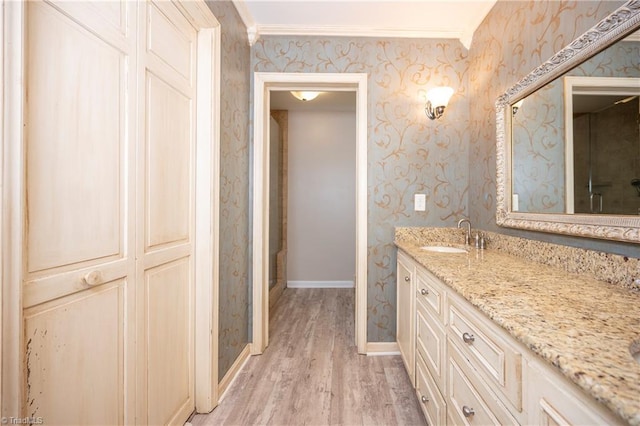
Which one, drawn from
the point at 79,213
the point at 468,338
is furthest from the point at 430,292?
the point at 79,213

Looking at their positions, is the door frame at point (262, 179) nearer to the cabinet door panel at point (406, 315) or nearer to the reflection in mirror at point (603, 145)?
the cabinet door panel at point (406, 315)

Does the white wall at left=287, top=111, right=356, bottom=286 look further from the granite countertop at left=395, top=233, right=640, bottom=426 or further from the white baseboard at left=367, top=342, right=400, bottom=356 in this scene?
the granite countertop at left=395, top=233, right=640, bottom=426

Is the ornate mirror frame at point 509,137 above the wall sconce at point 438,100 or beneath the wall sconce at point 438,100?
beneath

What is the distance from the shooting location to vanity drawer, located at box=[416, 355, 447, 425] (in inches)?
45.1

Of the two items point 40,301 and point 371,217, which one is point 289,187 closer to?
point 371,217

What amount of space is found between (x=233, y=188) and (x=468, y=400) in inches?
64.6

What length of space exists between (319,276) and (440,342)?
117 inches

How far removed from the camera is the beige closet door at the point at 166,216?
113cm

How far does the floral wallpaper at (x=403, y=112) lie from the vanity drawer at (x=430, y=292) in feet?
2.23

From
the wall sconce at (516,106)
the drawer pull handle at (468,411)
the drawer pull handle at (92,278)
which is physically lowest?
the drawer pull handle at (468,411)

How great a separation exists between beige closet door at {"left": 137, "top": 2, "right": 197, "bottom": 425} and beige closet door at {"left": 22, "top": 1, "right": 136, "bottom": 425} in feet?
0.27

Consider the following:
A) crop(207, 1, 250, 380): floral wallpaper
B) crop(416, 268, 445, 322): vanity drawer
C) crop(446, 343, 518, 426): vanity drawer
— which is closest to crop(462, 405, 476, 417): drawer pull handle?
crop(446, 343, 518, 426): vanity drawer

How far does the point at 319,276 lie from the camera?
407 centimetres

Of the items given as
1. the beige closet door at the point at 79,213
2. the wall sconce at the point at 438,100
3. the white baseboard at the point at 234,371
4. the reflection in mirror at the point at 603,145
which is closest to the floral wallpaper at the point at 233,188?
the white baseboard at the point at 234,371
